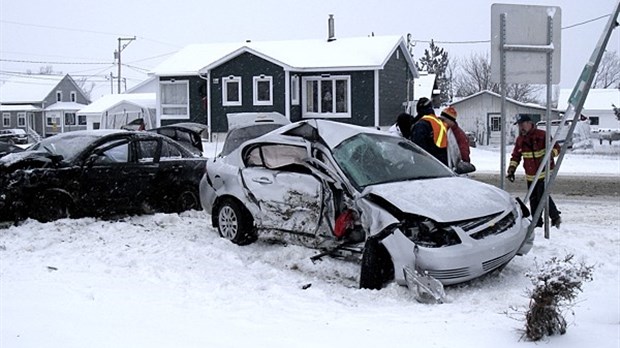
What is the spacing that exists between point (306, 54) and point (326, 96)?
2364mm

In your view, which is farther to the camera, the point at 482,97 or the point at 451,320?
the point at 482,97

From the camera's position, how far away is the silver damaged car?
258 inches

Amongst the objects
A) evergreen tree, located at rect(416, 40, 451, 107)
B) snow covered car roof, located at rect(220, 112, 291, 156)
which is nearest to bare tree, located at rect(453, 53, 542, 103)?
evergreen tree, located at rect(416, 40, 451, 107)

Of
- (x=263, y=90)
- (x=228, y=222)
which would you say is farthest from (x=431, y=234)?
(x=263, y=90)

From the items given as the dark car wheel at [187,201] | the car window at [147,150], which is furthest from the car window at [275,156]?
the dark car wheel at [187,201]

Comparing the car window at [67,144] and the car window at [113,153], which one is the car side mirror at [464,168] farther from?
the car window at [67,144]

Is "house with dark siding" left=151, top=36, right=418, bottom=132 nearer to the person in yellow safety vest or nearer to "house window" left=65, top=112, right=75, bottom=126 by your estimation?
the person in yellow safety vest

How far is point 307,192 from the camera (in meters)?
7.91

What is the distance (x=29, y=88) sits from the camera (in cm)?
7388

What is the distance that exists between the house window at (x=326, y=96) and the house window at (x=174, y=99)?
6340mm

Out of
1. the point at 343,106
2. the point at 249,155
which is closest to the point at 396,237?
the point at 249,155

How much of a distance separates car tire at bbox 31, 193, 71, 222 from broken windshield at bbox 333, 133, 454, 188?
13.7 feet

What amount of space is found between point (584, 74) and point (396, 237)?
2.20 m

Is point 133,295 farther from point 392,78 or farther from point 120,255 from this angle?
point 392,78
